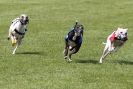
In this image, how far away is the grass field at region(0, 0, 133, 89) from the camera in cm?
1572

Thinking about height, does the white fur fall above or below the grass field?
above

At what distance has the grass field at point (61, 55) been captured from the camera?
15719mm

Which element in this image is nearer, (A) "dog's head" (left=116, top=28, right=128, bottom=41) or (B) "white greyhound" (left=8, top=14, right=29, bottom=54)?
(A) "dog's head" (left=116, top=28, right=128, bottom=41)

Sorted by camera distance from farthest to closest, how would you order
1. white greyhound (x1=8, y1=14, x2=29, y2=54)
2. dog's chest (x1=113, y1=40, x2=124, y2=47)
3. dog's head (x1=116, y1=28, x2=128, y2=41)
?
white greyhound (x1=8, y1=14, x2=29, y2=54) → dog's chest (x1=113, y1=40, x2=124, y2=47) → dog's head (x1=116, y1=28, x2=128, y2=41)

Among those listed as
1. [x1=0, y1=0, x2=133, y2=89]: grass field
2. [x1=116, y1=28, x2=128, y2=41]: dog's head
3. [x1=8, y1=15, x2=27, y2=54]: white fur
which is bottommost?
[x1=0, y1=0, x2=133, y2=89]: grass field

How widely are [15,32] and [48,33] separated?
871 cm

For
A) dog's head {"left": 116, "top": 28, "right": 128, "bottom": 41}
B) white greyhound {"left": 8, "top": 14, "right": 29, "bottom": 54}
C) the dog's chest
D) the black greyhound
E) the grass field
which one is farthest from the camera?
white greyhound {"left": 8, "top": 14, "right": 29, "bottom": 54}

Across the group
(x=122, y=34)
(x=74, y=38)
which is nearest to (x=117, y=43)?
(x=122, y=34)

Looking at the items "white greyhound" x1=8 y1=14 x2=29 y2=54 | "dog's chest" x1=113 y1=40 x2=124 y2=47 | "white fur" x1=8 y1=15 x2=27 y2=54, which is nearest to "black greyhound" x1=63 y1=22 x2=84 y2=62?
"dog's chest" x1=113 y1=40 x2=124 y2=47

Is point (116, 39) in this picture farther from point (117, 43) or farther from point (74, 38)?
point (74, 38)

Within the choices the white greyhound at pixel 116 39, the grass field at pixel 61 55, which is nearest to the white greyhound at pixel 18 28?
the grass field at pixel 61 55

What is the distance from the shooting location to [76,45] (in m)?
18.3

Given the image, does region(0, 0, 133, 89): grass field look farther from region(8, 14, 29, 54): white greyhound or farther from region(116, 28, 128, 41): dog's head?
region(116, 28, 128, 41): dog's head

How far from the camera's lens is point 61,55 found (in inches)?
832
